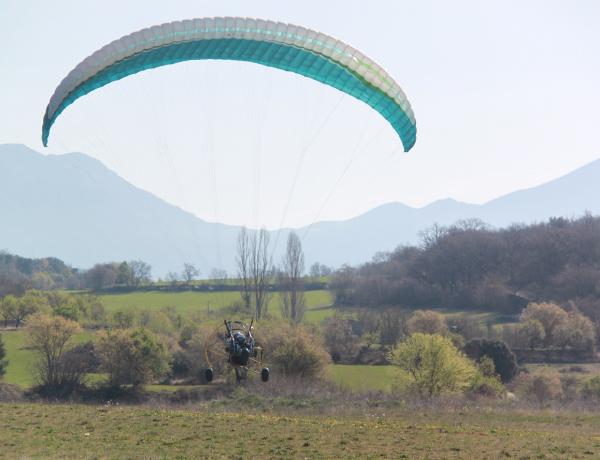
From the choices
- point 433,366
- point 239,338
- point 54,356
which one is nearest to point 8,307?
point 54,356

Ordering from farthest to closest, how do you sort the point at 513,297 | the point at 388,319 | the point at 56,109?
the point at 513,297 < the point at 388,319 < the point at 56,109

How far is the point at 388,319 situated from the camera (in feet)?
222

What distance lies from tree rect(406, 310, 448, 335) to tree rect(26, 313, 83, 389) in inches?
1103

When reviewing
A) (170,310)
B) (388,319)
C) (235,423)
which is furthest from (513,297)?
(235,423)

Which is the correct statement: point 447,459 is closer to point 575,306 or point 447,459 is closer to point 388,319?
point 388,319

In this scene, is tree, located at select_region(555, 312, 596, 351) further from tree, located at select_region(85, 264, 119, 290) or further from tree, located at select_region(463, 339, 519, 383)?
tree, located at select_region(85, 264, 119, 290)

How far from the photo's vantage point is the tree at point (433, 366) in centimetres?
4519

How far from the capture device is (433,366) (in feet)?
151

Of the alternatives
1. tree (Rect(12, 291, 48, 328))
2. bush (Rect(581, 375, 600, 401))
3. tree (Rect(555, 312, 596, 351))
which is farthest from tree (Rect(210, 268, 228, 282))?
tree (Rect(555, 312, 596, 351))

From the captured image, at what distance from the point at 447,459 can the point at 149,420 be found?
1184 centimetres

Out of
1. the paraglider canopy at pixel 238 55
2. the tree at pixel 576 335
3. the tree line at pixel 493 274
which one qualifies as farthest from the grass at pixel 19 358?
the tree at pixel 576 335

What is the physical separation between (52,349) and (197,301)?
129 ft

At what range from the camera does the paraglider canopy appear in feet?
66.3

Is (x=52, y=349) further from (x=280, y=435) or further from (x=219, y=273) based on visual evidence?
(x=280, y=435)
